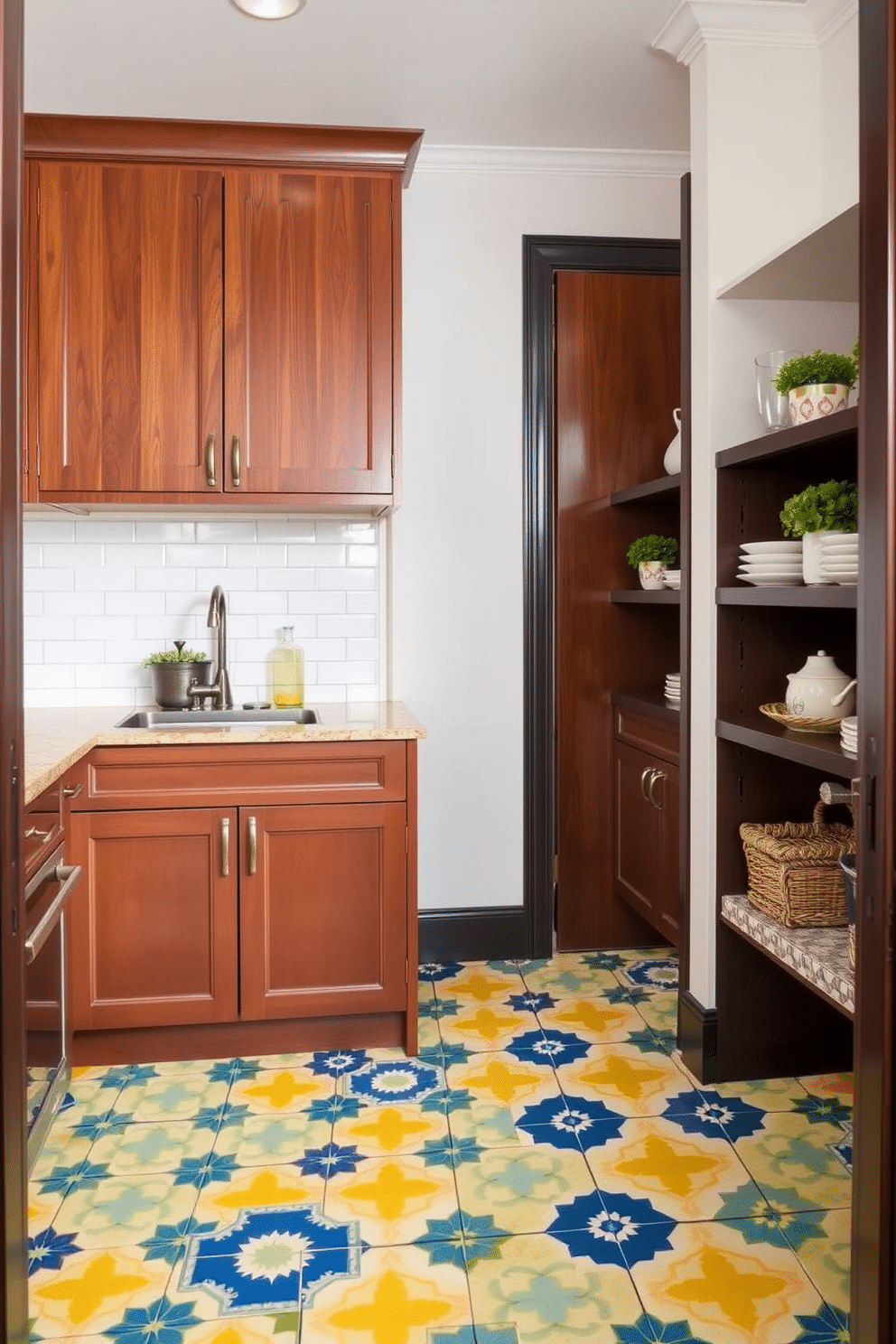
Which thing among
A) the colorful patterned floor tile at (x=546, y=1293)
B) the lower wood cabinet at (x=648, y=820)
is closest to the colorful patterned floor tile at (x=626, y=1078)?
the lower wood cabinet at (x=648, y=820)

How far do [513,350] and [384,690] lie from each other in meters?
1.21

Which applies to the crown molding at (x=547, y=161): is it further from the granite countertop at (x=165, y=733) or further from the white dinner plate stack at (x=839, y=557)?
the white dinner plate stack at (x=839, y=557)

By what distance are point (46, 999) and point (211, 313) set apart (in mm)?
1893

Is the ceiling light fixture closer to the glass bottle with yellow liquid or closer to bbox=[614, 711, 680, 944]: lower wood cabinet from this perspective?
the glass bottle with yellow liquid

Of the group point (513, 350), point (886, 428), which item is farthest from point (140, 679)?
point (886, 428)

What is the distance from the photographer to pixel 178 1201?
2191 mm

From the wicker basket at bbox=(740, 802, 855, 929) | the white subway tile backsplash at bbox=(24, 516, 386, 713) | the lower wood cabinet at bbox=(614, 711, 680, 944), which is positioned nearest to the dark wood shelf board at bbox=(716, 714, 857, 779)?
the wicker basket at bbox=(740, 802, 855, 929)

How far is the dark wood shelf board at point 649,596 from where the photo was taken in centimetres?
320

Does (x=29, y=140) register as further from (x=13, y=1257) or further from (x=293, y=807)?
(x=13, y=1257)

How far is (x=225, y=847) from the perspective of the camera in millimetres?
2852

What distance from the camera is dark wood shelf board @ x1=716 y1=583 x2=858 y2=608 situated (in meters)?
2.09

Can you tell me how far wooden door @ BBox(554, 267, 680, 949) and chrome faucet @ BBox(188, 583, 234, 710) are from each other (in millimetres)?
1105

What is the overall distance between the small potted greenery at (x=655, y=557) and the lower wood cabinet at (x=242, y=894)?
3.40ft

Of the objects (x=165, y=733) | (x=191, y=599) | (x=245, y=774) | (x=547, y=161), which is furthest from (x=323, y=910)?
(x=547, y=161)
